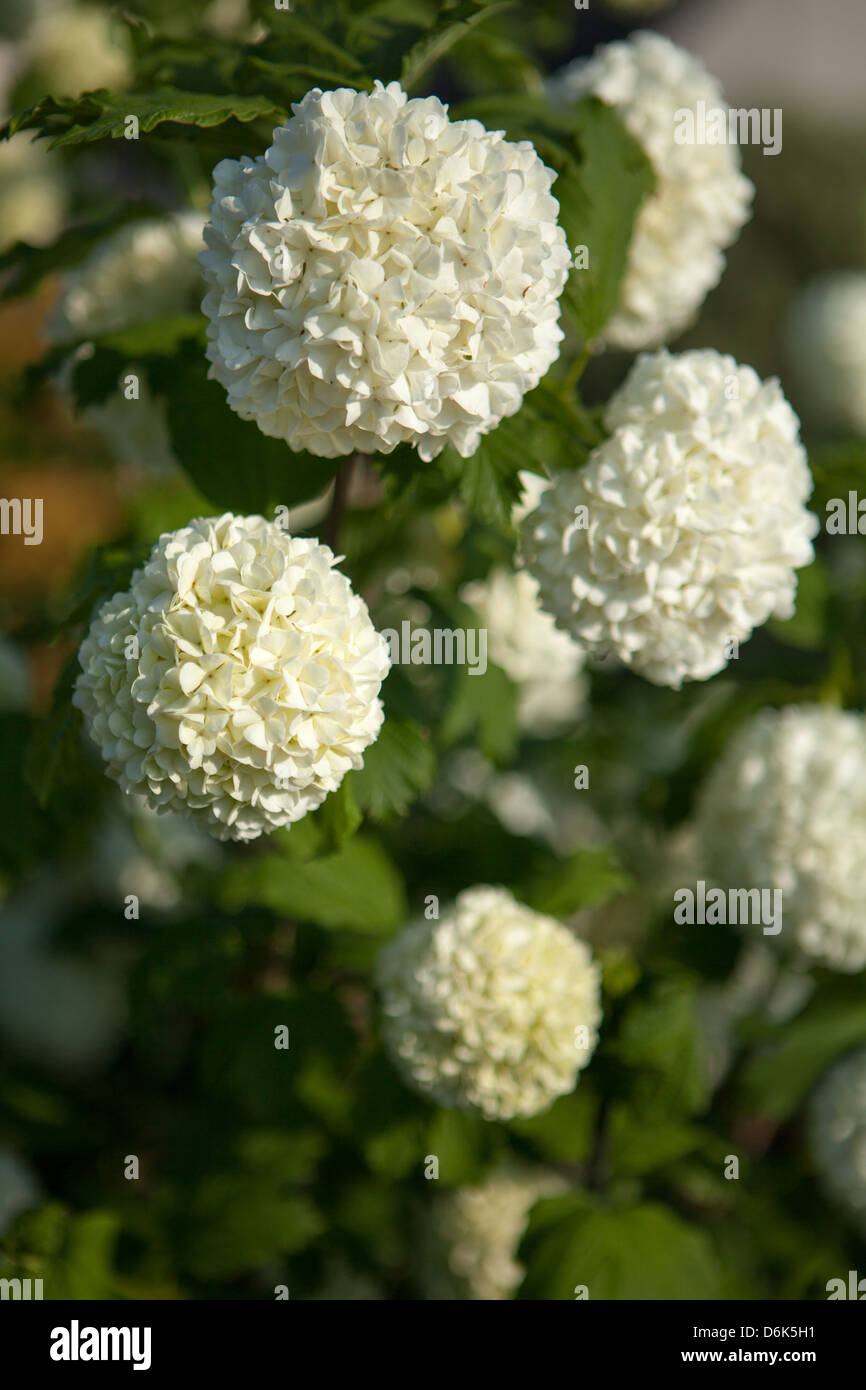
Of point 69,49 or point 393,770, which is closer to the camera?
point 393,770

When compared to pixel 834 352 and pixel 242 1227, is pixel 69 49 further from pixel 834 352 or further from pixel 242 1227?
pixel 242 1227

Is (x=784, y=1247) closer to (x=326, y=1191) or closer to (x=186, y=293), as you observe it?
(x=326, y=1191)

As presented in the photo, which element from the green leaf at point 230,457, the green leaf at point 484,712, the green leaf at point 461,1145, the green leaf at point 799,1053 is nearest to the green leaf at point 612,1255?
the green leaf at point 461,1145

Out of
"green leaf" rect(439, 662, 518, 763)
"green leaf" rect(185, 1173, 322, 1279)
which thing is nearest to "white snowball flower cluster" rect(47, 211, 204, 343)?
"green leaf" rect(439, 662, 518, 763)

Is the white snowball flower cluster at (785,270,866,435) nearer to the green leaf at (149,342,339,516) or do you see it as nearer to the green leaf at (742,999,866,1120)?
the green leaf at (742,999,866,1120)

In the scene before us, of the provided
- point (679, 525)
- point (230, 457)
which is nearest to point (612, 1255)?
point (679, 525)

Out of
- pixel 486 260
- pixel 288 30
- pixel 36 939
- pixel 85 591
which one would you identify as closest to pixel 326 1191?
pixel 36 939

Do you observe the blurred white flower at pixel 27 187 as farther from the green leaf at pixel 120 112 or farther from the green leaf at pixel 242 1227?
the green leaf at pixel 242 1227
